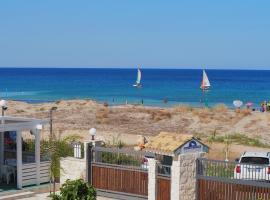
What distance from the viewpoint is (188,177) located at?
54.4 ft

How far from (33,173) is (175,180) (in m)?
6.18

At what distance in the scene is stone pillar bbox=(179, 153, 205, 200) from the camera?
1648cm

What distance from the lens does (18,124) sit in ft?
65.6

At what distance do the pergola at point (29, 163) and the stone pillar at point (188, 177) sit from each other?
6.15m

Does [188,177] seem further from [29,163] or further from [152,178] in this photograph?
[29,163]

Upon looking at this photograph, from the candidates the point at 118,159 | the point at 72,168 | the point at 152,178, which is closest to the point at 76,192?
the point at 152,178

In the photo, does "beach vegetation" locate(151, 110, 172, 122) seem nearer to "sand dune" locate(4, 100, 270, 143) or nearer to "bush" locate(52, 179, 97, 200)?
"sand dune" locate(4, 100, 270, 143)

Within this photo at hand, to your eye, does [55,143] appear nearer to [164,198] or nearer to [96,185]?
[96,185]

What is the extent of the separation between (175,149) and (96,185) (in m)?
2.91

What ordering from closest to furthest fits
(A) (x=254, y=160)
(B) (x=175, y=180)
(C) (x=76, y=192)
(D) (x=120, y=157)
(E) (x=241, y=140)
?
1. (C) (x=76, y=192)
2. (B) (x=175, y=180)
3. (D) (x=120, y=157)
4. (A) (x=254, y=160)
5. (E) (x=241, y=140)

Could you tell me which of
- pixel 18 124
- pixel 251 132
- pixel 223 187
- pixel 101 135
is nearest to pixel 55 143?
pixel 18 124

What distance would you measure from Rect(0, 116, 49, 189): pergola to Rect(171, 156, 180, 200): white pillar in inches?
232

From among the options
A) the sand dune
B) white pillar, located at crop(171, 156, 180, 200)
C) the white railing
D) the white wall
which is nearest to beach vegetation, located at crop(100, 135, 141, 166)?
the white wall

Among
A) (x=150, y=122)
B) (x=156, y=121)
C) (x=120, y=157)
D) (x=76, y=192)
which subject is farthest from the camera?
(x=156, y=121)
